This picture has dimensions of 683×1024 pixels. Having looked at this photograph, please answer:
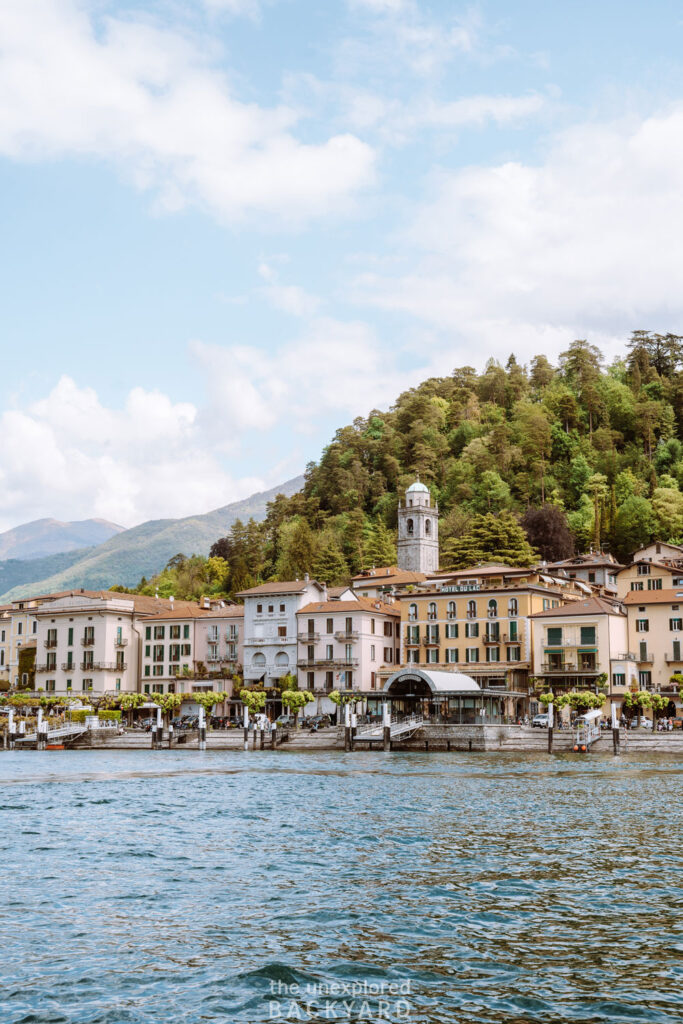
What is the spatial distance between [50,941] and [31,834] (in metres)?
14.1

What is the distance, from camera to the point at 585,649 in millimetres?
83188

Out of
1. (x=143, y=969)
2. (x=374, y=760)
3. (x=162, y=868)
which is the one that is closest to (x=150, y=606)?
(x=374, y=760)

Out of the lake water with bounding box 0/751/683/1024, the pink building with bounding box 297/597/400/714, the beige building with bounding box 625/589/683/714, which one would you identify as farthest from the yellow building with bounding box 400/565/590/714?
the lake water with bounding box 0/751/683/1024

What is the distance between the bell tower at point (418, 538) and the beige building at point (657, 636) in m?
40.6

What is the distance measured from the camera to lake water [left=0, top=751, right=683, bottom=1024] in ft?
47.9

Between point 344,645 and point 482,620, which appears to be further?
point 344,645

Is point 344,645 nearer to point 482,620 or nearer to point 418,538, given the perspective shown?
point 482,620

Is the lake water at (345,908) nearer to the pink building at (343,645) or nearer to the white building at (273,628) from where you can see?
the pink building at (343,645)

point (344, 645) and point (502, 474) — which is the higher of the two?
point (502, 474)

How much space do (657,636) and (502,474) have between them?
202 feet

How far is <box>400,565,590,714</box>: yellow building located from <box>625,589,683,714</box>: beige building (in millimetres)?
6770

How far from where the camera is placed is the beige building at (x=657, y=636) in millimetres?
83812

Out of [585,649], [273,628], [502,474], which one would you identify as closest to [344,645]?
[273,628]

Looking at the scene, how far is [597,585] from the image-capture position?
96375mm
